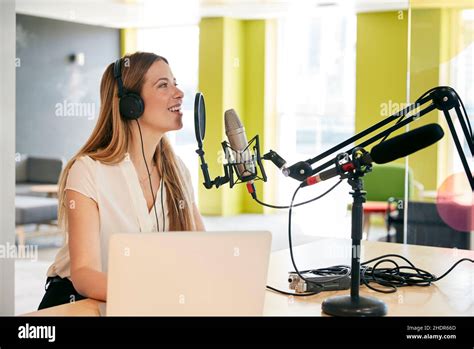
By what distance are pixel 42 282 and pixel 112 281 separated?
4244 millimetres

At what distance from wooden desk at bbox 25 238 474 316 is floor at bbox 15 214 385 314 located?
103 inches

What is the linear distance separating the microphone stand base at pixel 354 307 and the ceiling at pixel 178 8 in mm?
7195

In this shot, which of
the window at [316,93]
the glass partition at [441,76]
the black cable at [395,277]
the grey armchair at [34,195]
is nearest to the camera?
the black cable at [395,277]

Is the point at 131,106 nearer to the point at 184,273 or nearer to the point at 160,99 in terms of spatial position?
the point at 160,99

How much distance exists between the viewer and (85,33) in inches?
398

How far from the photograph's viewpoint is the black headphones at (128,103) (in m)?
2.01

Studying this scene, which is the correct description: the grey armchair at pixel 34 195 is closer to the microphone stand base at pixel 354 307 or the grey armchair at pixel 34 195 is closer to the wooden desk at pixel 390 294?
the wooden desk at pixel 390 294

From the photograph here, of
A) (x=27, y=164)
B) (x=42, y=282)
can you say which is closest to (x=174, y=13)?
(x=27, y=164)

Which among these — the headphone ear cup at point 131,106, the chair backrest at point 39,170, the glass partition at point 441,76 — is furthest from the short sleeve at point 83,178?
the chair backrest at point 39,170

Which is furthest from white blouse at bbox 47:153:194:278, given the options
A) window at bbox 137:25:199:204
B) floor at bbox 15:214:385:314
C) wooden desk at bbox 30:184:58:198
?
window at bbox 137:25:199:204

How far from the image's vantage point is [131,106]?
201 centimetres

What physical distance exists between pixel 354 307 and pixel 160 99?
0.96 meters

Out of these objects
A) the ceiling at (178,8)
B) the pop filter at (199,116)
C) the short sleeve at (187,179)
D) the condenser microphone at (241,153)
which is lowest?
the short sleeve at (187,179)

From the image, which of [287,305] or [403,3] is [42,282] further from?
[403,3]
